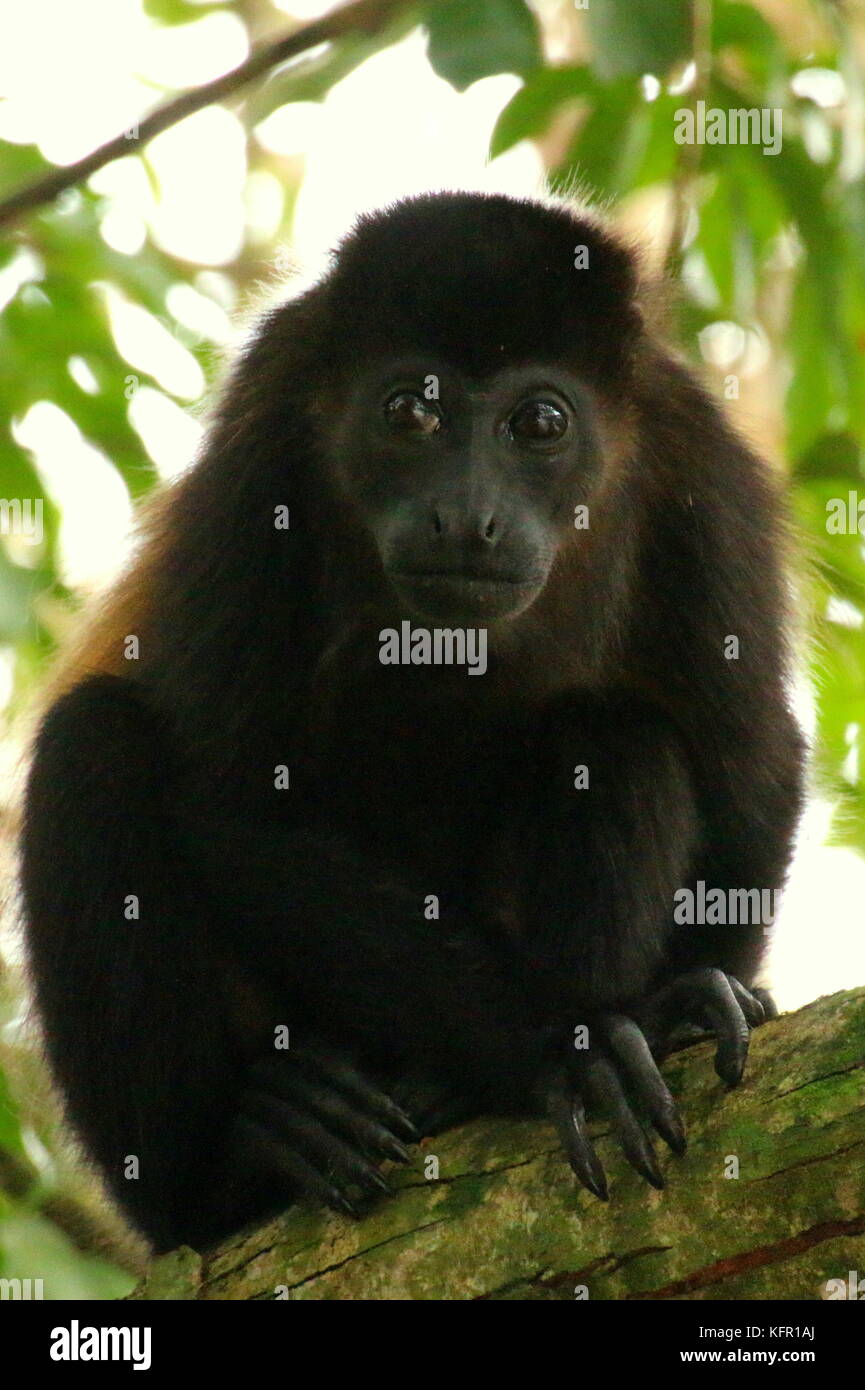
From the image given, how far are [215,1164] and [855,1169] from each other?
1973 mm

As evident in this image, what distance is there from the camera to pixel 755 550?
5.34 m

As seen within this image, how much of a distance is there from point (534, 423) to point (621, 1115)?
221 cm

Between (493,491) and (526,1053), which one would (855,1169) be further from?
(493,491)

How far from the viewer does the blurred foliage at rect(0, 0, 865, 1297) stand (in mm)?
5426

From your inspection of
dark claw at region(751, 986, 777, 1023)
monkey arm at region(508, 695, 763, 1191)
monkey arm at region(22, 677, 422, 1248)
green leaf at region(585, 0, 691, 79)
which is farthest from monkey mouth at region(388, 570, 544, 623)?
green leaf at region(585, 0, 691, 79)

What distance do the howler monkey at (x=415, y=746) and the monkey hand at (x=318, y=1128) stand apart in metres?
0.01

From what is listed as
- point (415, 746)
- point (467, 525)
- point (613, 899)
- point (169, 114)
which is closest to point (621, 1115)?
point (613, 899)

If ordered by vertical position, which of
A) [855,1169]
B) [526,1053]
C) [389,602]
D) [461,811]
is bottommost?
[855,1169]

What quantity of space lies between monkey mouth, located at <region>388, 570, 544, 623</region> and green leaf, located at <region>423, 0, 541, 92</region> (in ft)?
4.55

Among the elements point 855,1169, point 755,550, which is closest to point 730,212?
point 755,550

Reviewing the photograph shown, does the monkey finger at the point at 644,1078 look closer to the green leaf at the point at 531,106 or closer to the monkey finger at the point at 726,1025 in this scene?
the monkey finger at the point at 726,1025

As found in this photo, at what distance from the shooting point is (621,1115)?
3900mm
